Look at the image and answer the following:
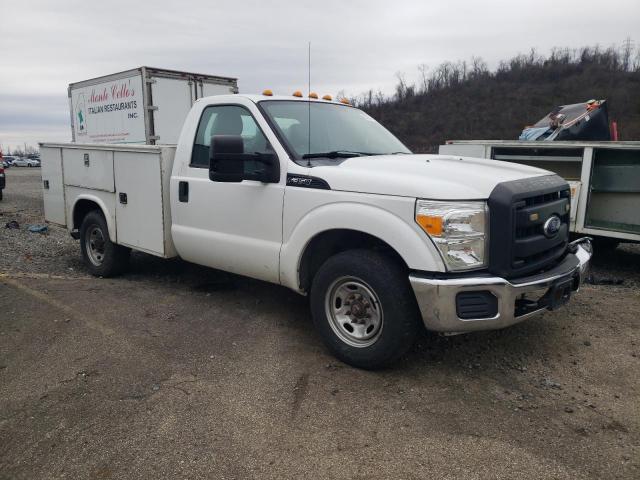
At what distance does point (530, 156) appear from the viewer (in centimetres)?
724

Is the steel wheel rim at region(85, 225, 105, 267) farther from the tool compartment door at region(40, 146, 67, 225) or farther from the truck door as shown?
the truck door

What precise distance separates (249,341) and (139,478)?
1761mm

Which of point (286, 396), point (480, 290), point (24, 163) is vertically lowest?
point (24, 163)

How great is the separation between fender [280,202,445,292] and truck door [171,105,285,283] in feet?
0.61

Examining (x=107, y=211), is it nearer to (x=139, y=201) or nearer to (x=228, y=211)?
(x=139, y=201)

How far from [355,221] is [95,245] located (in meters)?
4.13

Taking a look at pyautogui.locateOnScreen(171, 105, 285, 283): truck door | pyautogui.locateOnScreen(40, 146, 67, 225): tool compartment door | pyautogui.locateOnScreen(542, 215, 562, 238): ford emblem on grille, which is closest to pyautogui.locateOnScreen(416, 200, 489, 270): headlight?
pyautogui.locateOnScreen(542, 215, 562, 238): ford emblem on grille

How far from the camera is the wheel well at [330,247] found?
3891mm

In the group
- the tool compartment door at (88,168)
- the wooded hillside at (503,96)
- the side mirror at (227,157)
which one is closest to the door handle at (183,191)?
the side mirror at (227,157)

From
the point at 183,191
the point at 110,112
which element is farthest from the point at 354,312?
the point at 110,112

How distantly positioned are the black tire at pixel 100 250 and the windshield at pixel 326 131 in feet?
9.21

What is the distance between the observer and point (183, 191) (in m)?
5.13

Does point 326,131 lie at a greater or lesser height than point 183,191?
greater

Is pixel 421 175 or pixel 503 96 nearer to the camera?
pixel 421 175
